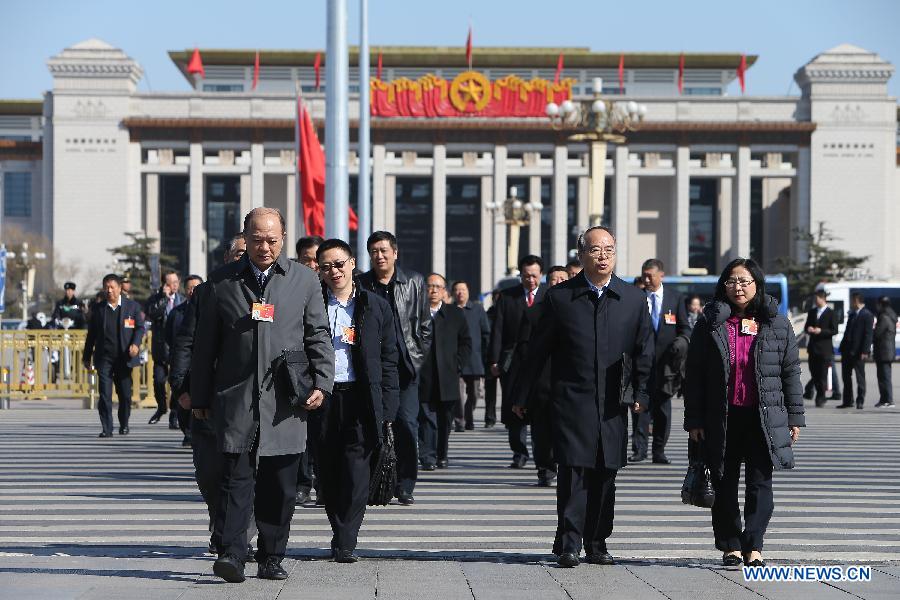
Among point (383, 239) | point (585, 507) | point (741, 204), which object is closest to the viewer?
point (585, 507)

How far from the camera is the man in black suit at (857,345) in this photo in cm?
2466

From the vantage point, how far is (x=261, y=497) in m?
7.54

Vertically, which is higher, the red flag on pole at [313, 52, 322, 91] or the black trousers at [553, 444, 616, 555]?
the red flag on pole at [313, 52, 322, 91]

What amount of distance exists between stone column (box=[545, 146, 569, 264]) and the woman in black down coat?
241ft

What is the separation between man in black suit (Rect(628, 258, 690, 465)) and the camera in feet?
46.9

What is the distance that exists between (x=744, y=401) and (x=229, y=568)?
9.44ft

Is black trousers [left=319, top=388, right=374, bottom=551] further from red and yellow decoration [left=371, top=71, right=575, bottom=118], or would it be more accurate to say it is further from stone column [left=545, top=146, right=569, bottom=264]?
stone column [left=545, top=146, right=569, bottom=264]

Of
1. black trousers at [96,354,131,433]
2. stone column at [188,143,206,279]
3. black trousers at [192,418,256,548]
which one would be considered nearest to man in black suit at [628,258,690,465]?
black trousers at [96,354,131,433]

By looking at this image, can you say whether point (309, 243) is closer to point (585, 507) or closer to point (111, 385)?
point (585, 507)

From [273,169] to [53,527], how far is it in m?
74.5

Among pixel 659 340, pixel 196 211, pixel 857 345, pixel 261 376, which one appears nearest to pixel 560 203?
pixel 196 211

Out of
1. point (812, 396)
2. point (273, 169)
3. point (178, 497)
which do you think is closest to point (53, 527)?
point (178, 497)

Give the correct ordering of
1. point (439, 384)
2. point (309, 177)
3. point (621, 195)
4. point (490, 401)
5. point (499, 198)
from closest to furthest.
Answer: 1. point (439, 384)
2. point (309, 177)
3. point (490, 401)
4. point (499, 198)
5. point (621, 195)

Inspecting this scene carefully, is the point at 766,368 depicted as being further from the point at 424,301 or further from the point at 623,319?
the point at 424,301
